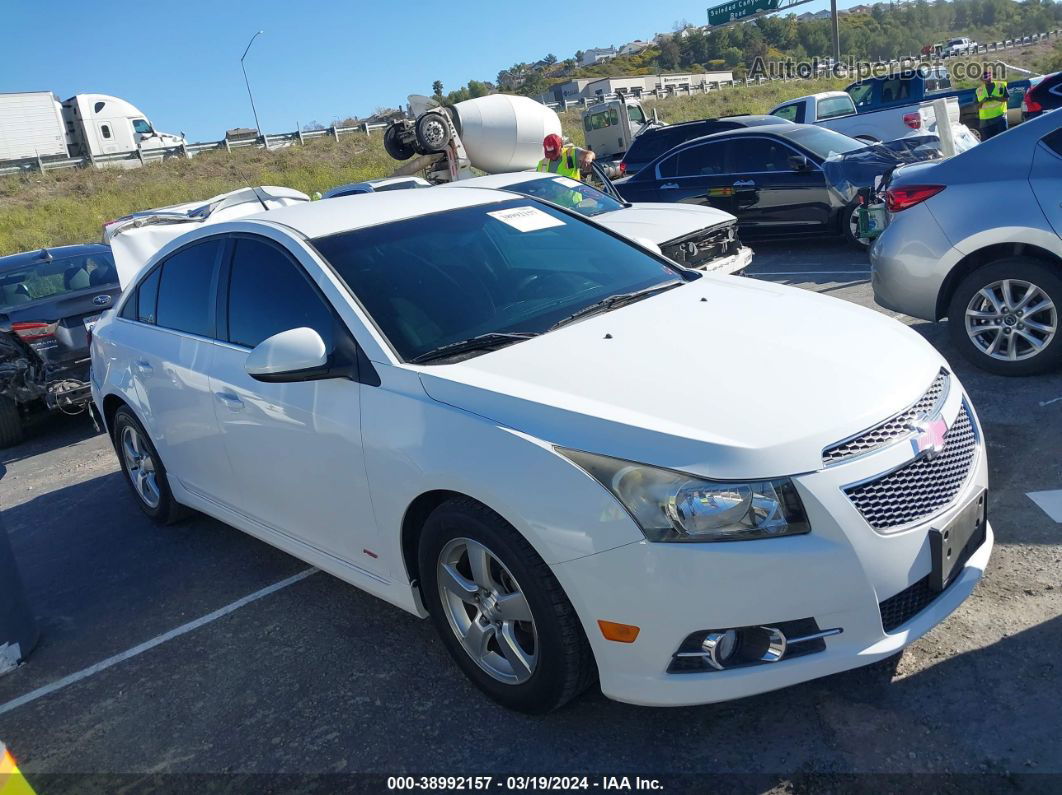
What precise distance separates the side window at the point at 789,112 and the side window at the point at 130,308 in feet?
52.4

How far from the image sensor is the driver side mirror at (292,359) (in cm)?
311

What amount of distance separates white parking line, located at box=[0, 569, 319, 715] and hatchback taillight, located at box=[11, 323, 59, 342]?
188 inches

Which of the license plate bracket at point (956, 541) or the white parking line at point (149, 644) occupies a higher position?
the license plate bracket at point (956, 541)

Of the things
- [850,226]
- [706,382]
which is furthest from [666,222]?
[706,382]

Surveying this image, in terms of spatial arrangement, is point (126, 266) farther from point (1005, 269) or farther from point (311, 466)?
point (1005, 269)

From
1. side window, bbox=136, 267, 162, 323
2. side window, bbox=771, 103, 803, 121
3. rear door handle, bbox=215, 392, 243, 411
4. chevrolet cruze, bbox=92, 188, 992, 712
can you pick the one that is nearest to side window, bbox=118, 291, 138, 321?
side window, bbox=136, 267, 162, 323

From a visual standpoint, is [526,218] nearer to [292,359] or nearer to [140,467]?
[292,359]

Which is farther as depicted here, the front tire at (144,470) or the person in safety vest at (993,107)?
the person in safety vest at (993,107)

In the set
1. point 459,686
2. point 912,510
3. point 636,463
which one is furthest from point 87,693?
point 912,510

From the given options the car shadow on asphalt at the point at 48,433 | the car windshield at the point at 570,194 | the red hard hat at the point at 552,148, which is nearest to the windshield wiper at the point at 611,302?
the car windshield at the point at 570,194

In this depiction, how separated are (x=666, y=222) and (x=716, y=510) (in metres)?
5.93

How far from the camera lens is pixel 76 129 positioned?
44594 mm

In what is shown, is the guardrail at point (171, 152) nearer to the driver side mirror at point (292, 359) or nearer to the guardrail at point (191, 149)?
the guardrail at point (191, 149)

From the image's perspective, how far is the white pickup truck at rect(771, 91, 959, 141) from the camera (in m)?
13.6
